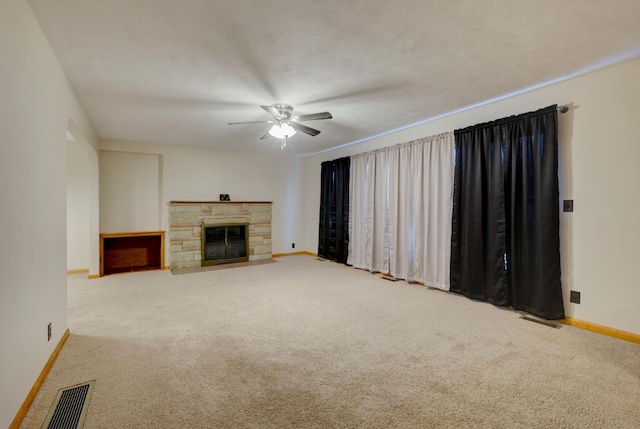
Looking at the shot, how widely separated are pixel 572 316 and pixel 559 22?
2664 millimetres

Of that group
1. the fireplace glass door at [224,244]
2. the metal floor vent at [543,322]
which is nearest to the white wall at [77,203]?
the fireplace glass door at [224,244]

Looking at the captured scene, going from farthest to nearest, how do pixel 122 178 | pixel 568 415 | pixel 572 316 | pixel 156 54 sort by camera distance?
pixel 122 178 → pixel 572 316 → pixel 156 54 → pixel 568 415

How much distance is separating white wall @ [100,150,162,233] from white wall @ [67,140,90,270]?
281 millimetres

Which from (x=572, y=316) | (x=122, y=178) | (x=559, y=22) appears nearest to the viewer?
(x=559, y=22)

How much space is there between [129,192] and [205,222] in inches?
56.9

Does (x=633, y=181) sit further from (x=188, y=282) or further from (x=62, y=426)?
(x=188, y=282)

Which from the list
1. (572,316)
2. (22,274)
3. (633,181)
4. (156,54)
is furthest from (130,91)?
(572,316)

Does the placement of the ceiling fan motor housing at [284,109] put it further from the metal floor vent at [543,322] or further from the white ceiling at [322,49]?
the metal floor vent at [543,322]

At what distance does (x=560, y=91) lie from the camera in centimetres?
297

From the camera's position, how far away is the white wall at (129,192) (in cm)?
530

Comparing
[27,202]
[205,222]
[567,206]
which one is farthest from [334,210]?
[27,202]

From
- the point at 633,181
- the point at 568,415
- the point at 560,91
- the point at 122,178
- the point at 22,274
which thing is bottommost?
the point at 568,415

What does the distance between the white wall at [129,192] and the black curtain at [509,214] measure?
17.5ft

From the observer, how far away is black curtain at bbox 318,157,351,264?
232 inches
